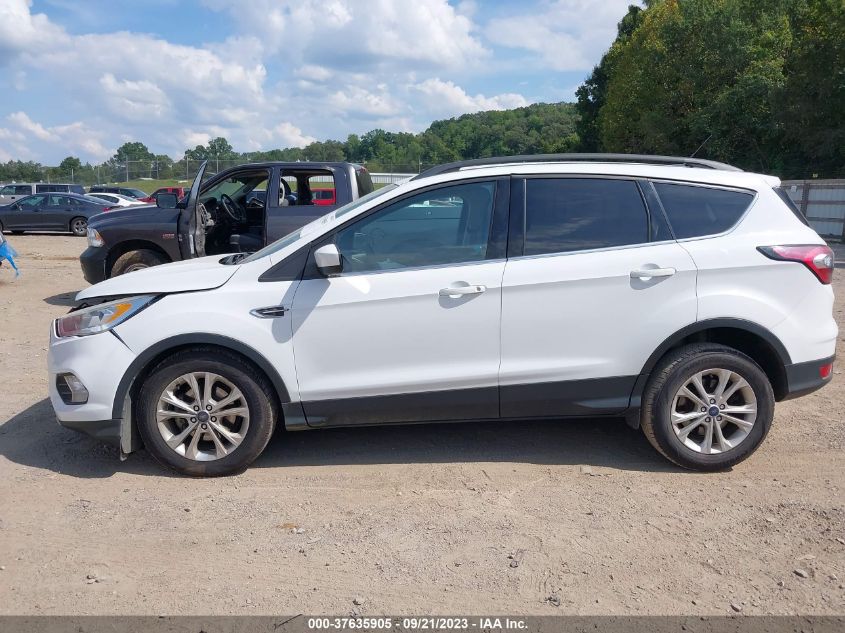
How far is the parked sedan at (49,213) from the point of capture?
920 inches

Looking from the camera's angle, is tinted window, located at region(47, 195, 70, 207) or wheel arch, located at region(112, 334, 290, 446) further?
tinted window, located at region(47, 195, 70, 207)

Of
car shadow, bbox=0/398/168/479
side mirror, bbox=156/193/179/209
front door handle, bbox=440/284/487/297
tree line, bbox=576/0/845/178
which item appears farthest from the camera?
tree line, bbox=576/0/845/178

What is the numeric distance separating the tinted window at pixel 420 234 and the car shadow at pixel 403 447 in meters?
1.27

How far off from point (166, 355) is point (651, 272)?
9.47ft

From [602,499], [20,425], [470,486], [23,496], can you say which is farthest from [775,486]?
[20,425]

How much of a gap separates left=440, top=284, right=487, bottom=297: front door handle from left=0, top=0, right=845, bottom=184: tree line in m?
16.9

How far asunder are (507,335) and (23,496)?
2917 millimetres

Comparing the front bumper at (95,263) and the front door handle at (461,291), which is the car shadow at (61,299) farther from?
the front door handle at (461,291)

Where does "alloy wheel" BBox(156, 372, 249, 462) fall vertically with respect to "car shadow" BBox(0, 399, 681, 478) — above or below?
above

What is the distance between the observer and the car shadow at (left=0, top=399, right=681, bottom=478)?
15.3ft

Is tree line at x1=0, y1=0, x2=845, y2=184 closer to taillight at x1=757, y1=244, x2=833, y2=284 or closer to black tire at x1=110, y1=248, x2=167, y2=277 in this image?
black tire at x1=110, y1=248, x2=167, y2=277

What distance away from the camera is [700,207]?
4496mm

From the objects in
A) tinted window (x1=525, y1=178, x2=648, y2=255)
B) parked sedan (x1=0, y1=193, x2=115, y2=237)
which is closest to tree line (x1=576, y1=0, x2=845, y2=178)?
parked sedan (x1=0, y1=193, x2=115, y2=237)

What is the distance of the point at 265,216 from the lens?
8.48 meters
